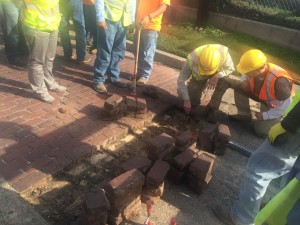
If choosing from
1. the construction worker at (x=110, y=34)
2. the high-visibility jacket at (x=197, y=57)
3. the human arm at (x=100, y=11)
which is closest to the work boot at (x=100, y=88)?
the construction worker at (x=110, y=34)

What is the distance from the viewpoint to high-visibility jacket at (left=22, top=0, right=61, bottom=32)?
3.85 metres

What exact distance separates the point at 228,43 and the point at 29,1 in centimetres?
564

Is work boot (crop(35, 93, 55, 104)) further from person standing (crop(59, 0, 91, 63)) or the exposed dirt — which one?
person standing (crop(59, 0, 91, 63))

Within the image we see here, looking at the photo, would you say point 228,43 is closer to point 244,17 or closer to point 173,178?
point 244,17

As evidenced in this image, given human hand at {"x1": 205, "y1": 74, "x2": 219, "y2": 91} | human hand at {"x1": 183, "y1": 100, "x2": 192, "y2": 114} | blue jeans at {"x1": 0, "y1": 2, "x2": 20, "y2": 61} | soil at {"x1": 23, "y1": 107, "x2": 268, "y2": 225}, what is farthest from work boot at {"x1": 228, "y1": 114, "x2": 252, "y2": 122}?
blue jeans at {"x1": 0, "y1": 2, "x2": 20, "y2": 61}

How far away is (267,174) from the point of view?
108 inches

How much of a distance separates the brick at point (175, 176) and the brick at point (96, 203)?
3.28ft

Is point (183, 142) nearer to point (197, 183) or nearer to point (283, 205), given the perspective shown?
point (197, 183)

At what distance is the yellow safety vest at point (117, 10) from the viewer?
4555 millimetres

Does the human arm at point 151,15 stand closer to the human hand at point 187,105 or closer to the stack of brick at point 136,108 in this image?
the stack of brick at point 136,108

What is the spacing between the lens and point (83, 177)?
338cm

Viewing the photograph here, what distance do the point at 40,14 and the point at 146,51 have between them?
2.08 m

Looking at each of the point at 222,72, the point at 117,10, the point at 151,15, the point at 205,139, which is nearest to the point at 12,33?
the point at 117,10

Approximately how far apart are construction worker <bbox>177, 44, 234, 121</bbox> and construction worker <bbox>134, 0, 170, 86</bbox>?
36.8 inches
